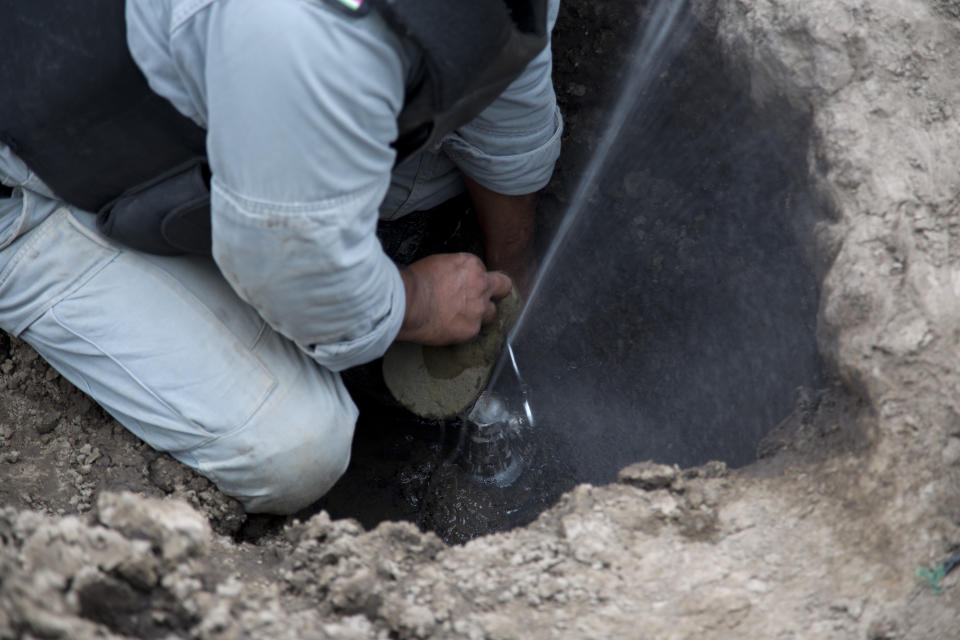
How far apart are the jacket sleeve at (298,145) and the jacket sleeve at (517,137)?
21.5 inches

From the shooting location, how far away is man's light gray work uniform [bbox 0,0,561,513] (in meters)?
1.17

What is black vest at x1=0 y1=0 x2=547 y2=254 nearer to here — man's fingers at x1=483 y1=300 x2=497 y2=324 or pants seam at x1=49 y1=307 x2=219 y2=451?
pants seam at x1=49 y1=307 x2=219 y2=451

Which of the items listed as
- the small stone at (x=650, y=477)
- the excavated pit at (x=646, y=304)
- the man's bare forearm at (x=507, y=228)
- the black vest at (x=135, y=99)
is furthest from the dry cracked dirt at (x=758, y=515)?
the man's bare forearm at (x=507, y=228)

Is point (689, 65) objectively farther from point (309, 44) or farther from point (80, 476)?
point (80, 476)

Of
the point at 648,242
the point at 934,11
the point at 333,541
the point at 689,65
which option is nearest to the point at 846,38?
the point at 934,11

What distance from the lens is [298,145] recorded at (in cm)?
119

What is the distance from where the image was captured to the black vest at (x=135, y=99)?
1.20 metres

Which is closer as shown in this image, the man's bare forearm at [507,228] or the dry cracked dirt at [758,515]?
the dry cracked dirt at [758,515]

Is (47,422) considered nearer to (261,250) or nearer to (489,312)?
(261,250)

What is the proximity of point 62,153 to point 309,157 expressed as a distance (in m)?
0.61

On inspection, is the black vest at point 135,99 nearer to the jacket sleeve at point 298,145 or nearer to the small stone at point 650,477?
the jacket sleeve at point 298,145

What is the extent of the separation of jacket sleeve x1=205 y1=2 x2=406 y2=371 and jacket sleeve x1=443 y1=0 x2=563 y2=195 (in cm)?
55

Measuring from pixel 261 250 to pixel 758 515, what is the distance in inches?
36.4

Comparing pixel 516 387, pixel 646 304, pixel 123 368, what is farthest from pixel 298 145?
pixel 516 387
